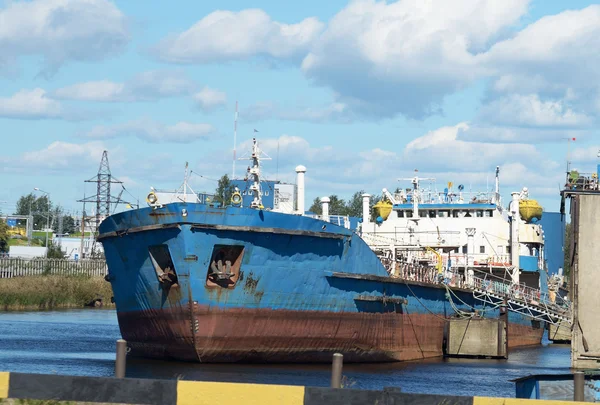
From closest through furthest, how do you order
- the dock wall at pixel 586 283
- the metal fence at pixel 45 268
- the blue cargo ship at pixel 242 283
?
the blue cargo ship at pixel 242 283 → the dock wall at pixel 586 283 → the metal fence at pixel 45 268

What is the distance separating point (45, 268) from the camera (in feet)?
244

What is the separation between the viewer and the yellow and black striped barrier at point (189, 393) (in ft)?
35.8

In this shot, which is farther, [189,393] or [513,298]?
[513,298]

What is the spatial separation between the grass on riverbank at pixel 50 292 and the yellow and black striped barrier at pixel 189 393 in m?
50.4

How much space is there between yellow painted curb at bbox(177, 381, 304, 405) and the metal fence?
61.6 metres

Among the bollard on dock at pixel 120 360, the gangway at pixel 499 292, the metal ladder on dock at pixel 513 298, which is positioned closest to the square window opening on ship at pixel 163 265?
the gangway at pixel 499 292

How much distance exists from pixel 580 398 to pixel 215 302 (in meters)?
16.3

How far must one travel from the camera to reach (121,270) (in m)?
29.7

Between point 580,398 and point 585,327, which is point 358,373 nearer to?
point 585,327

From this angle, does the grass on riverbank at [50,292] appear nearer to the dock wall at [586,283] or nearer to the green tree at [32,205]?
the dock wall at [586,283]

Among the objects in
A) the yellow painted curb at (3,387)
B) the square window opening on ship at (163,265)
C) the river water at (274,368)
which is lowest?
the river water at (274,368)

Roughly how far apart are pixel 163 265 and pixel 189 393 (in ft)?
54.8

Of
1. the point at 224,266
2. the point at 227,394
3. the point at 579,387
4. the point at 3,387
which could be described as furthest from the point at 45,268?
the point at 579,387

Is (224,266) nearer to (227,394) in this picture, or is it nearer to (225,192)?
(227,394)
